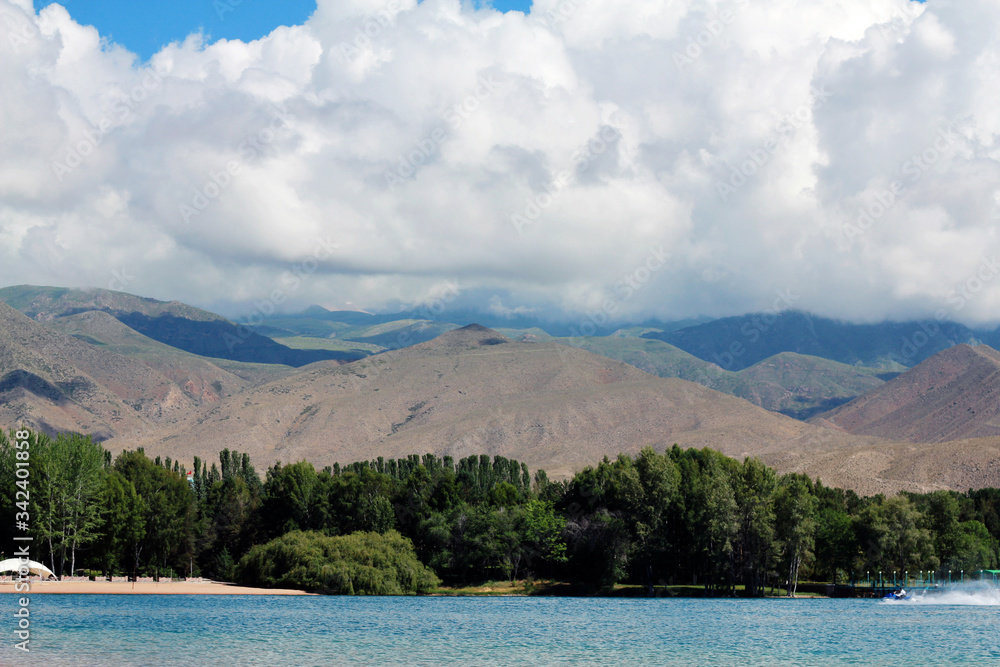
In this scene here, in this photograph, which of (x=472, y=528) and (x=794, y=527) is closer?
(x=794, y=527)

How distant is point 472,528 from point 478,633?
164ft

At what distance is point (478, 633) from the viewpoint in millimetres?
71125

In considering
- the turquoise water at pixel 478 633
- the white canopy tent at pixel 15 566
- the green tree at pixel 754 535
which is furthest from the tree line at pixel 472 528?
the turquoise water at pixel 478 633

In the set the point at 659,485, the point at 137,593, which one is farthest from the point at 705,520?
the point at 137,593

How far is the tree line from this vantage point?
4336 inches

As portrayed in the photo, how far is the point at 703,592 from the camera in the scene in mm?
114875

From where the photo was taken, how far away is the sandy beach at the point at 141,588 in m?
96.8

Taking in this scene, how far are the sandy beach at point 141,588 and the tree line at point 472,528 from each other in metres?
3.23

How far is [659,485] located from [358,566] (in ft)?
116

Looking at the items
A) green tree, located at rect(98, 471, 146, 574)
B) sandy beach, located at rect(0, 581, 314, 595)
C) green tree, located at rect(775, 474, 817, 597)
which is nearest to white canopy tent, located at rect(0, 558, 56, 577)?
sandy beach, located at rect(0, 581, 314, 595)

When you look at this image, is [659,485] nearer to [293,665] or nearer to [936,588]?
[936,588]

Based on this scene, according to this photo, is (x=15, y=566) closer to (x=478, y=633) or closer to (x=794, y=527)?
(x=478, y=633)

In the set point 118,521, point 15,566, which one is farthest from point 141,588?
point 15,566

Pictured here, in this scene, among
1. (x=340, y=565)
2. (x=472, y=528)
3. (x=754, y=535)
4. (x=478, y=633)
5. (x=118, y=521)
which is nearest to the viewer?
(x=478, y=633)
